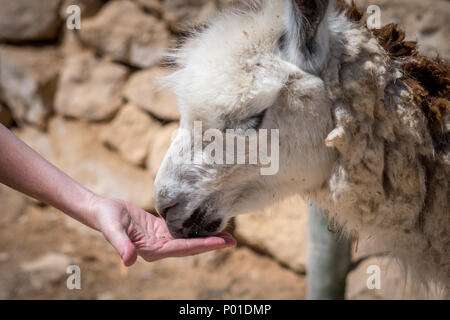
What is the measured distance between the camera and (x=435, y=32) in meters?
3.11

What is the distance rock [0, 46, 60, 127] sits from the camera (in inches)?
201

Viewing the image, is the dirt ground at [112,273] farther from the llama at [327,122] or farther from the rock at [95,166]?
the llama at [327,122]

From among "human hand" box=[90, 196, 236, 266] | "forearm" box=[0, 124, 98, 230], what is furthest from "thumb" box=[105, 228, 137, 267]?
"forearm" box=[0, 124, 98, 230]

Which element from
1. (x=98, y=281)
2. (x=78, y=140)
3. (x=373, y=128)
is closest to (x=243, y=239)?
(x=98, y=281)

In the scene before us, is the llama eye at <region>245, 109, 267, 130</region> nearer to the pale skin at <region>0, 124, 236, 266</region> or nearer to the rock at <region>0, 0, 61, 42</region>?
the pale skin at <region>0, 124, 236, 266</region>

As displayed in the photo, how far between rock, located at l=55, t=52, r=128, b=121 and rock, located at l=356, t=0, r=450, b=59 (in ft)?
8.71

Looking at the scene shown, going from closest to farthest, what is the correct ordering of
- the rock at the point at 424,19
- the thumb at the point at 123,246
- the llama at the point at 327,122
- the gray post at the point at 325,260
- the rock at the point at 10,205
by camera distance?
the thumb at the point at 123,246
the llama at the point at 327,122
the gray post at the point at 325,260
the rock at the point at 424,19
the rock at the point at 10,205

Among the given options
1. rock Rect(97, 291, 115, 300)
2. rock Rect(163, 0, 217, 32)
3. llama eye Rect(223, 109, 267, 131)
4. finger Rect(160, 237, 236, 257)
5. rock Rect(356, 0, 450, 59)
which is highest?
rock Rect(163, 0, 217, 32)

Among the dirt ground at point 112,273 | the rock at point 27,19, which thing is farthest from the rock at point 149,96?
the dirt ground at point 112,273

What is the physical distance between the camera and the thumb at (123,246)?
152 cm

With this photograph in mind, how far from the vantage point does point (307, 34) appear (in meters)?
1.61

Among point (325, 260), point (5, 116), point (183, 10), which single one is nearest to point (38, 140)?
point (5, 116)
